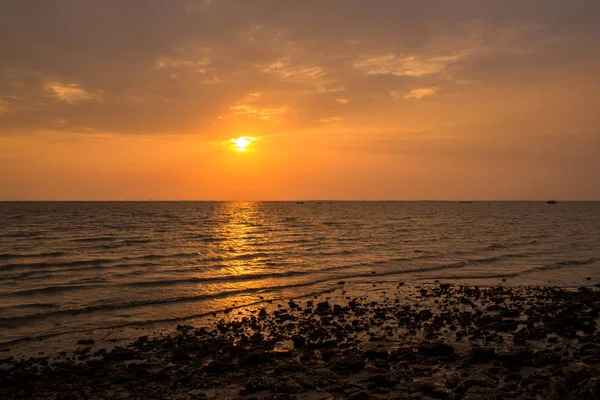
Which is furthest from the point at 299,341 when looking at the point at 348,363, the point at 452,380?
the point at 452,380

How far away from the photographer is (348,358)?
13.4 metres

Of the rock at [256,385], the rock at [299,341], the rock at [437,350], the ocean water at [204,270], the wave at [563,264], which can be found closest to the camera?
the rock at [256,385]

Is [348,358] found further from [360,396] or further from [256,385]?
[256,385]

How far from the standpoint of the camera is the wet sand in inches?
449

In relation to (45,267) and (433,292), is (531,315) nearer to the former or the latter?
(433,292)

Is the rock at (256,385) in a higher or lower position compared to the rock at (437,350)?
lower

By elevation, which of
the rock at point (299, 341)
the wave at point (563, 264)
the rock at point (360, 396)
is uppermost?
the rock at point (360, 396)

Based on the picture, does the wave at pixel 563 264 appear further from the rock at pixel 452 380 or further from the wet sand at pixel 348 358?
the rock at pixel 452 380

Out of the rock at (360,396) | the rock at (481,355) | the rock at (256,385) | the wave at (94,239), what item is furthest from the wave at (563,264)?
the wave at (94,239)

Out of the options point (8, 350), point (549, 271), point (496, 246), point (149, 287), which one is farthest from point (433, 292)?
point (496, 246)

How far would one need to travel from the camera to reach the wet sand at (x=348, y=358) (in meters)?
11.4

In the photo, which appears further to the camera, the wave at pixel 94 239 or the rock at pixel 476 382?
the wave at pixel 94 239

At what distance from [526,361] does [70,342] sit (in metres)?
16.4

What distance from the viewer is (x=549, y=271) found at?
3306cm
